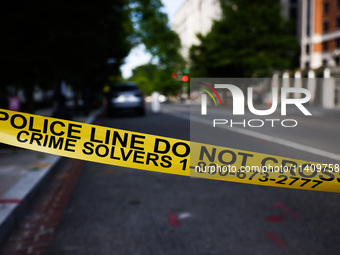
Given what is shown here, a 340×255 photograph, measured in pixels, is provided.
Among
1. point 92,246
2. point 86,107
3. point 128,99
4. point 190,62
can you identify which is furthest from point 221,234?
point 190,62

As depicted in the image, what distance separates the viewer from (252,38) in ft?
163

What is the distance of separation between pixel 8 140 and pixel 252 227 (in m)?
2.50

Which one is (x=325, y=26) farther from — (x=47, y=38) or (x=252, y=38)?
(x=47, y=38)

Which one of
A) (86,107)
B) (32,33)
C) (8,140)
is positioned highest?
(32,33)

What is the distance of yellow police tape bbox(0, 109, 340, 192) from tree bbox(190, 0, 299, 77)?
153ft

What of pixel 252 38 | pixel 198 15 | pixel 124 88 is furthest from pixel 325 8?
pixel 198 15

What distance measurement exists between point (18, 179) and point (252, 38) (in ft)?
151

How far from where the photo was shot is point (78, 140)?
270cm

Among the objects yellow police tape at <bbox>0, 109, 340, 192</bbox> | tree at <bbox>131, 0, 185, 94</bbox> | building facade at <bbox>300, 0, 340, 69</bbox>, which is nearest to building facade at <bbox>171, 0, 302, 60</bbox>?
building facade at <bbox>300, 0, 340, 69</bbox>

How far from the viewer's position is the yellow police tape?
7.88 ft

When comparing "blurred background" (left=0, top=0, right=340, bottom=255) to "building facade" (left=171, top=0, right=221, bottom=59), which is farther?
"building facade" (left=171, top=0, right=221, bottom=59)

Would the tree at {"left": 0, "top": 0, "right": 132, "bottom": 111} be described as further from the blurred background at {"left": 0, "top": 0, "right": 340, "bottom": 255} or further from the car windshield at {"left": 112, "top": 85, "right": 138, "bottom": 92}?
the car windshield at {"left": 112, "top": 85, "right": 138, "bottom": 92}

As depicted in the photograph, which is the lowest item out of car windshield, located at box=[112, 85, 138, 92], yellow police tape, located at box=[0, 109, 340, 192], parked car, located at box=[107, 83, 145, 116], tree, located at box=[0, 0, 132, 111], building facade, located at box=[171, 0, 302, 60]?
parked car, located at box=[107, 83, 145, 116]

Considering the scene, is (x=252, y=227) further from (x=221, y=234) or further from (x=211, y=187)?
(x=211, y=187)
